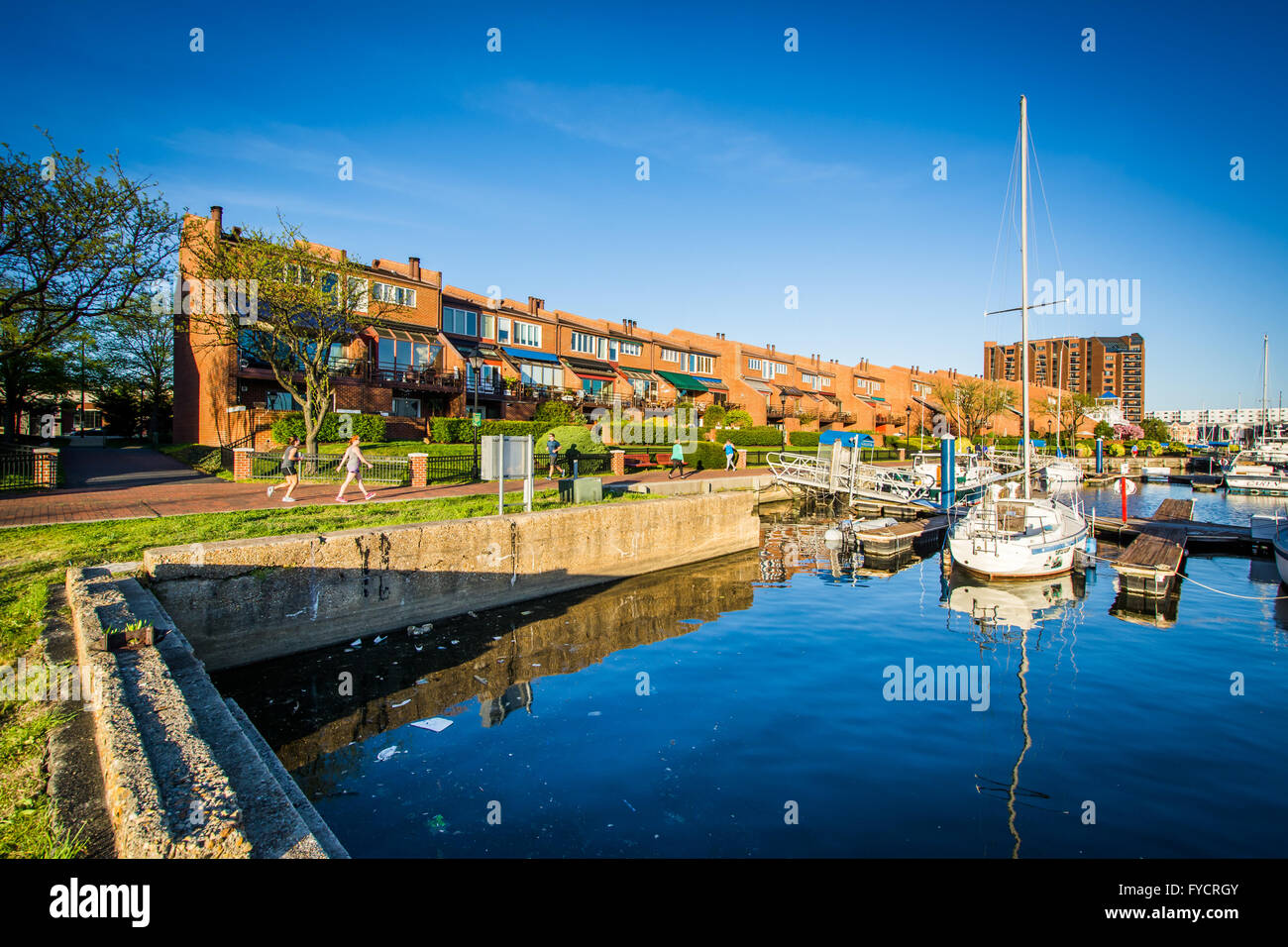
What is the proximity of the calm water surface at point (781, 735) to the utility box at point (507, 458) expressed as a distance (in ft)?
9.24

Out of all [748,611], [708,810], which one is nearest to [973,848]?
[708,810]

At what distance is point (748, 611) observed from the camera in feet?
44.2

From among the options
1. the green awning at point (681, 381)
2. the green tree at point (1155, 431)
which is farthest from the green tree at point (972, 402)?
the green tree at point (1155, 431)

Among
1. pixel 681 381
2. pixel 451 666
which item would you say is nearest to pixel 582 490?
pixel 451 666

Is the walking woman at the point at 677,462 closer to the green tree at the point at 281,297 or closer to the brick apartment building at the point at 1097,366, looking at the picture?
the green tree at the point at 281,297

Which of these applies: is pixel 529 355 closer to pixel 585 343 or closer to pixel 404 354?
pixel 585 343

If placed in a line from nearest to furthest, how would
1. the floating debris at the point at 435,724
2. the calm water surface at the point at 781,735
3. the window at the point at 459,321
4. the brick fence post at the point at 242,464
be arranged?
the calm water surface at the point at 781,735
the floating debris at the point at 435,724
the brick fence post at the point at 242,464
the window at the point at 459,321

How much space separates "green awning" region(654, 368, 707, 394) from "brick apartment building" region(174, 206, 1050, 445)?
0.13 meters

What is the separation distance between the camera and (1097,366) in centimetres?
16712

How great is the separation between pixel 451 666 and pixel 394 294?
103 feet

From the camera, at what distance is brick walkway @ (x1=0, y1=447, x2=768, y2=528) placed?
13453 mm

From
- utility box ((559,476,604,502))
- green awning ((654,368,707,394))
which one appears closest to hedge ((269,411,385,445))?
utility box ((559,476,604,502))

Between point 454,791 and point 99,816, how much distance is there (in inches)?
123

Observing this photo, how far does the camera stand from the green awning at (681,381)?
52031 millimetres
